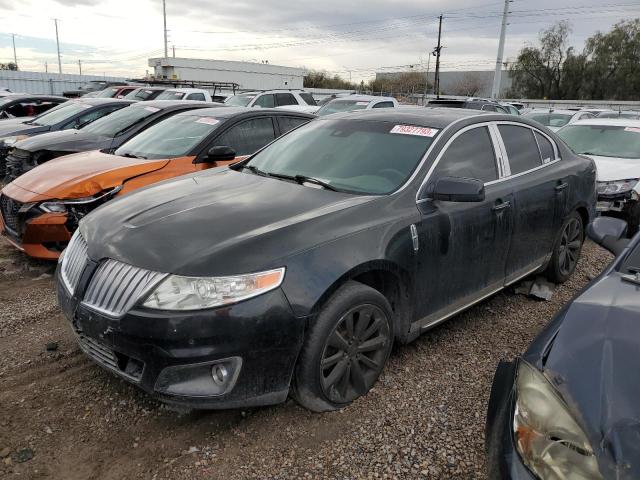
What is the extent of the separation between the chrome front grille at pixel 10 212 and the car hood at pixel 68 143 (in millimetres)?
1731

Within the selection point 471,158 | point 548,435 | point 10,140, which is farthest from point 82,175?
point 10,140

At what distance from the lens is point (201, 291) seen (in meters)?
2.45

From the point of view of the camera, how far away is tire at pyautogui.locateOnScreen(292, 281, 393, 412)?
2.67m

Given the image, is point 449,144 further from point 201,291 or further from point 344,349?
point 201,291

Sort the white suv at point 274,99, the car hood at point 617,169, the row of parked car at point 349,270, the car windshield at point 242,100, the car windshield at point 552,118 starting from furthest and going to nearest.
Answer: the car windshield at point 242,100 → the white suv at point 274,99 → the car windshield at point 552,118 → the car hood at point 617,169 → the row of parked car at point 349,270

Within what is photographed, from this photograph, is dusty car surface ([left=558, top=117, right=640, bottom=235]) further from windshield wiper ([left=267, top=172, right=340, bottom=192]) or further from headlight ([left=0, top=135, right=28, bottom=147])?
headlight ([left=0, top=135, right=28, bottom=147])

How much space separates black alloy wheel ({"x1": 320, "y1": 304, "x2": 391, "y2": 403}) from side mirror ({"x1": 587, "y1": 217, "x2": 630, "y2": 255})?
1.30 m

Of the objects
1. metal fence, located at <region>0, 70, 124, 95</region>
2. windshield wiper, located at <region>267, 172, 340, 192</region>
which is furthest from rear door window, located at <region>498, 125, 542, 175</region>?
metal fence, located at <region>0, 70, 124, 95</region>

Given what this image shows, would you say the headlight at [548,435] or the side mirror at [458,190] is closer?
the headlight at [548,435]

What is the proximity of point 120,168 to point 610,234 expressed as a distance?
4.38 meters

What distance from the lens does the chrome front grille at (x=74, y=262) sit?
290 cm

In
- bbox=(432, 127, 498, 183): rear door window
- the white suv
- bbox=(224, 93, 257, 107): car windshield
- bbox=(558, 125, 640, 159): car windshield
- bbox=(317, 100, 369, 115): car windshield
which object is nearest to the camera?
bbox=(432, 127, 498, 183): rear door window

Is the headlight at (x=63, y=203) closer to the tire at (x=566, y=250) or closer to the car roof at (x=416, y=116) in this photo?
the car roof at (x=416, y=116)

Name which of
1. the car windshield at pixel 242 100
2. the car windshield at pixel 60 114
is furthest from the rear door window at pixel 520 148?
the car windshield at pixel 242 100
